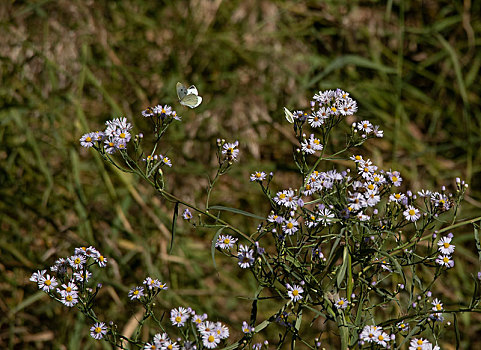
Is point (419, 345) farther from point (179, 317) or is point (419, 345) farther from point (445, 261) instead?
point (179, 317)

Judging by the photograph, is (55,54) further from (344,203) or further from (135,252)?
(344,203)

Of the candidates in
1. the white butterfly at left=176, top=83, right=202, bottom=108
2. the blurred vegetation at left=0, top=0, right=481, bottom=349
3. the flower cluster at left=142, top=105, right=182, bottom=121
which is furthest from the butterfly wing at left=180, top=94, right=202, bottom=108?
the blurred vegetation at left=0, top=0, right=481, bottom=349

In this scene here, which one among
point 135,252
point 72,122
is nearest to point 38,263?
point 135,252

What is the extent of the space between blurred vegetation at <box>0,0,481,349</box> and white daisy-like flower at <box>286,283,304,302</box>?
1.00 m

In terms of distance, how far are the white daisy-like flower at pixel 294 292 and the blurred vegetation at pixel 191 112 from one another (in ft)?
3.27

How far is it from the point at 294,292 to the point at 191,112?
4.58 ft

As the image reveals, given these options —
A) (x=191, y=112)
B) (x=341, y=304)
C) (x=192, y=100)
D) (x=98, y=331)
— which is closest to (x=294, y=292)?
(x=341, y=304)

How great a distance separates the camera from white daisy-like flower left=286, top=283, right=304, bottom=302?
748mm

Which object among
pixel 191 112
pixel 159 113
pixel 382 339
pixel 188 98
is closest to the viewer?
pixel 382 339

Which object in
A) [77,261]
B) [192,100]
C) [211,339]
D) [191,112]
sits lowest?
[211,339]

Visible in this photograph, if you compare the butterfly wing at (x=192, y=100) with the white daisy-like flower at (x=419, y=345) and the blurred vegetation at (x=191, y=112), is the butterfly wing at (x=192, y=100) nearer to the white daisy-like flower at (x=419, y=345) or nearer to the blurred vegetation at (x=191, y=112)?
the white daisy-like flower at (x=419, y=345)

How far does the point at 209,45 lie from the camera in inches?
84.7

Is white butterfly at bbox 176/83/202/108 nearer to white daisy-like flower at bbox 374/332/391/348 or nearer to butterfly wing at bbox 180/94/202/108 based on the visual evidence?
butterfly wing at bbox 180/94/202/108

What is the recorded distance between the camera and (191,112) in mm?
2078
